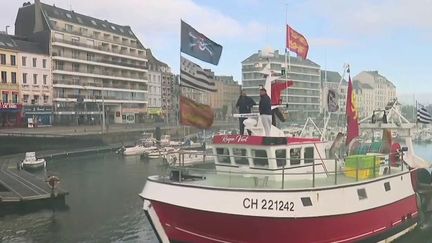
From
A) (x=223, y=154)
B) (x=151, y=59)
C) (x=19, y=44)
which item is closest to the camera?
(x=223, y=154)

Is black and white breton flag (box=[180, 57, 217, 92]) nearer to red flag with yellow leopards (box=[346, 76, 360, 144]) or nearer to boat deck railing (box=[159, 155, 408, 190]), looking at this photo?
boat deck railing (box=[159, 155, 408, 190])

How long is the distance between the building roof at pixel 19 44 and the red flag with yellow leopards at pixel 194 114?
74.1m

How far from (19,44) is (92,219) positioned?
6933 centimetres

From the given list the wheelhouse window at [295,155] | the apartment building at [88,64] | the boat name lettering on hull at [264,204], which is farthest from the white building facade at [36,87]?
the boat name lettering on hull at [264,204]

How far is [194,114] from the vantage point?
1666 centimetres

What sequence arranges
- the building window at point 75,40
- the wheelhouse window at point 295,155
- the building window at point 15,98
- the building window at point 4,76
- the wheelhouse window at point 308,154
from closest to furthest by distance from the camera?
the wheelhouse window at point 295,155 < the wheelhouse window at point 308,154 < the building window at point 4,76 < the building window at point 15,98 < the building window at point 75,40

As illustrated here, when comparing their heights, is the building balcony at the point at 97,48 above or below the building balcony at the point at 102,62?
above

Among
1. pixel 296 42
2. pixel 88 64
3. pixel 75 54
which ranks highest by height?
pixel 75 54

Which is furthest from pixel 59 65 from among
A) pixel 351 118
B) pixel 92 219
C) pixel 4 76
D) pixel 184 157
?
pixel 351 118

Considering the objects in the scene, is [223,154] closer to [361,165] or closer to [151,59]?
[361,165]

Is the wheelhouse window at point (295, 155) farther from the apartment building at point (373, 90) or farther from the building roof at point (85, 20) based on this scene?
the apartment building at point (373, 90)

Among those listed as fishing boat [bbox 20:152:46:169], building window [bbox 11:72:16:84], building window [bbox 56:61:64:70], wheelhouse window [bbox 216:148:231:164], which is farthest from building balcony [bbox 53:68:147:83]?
wheelhouse window [bbox 216:148:231:164]

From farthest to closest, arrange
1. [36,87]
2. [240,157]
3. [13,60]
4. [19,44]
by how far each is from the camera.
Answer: [36,87]
[19,44]
[13,60]
[240,157]

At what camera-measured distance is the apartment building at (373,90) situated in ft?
468
